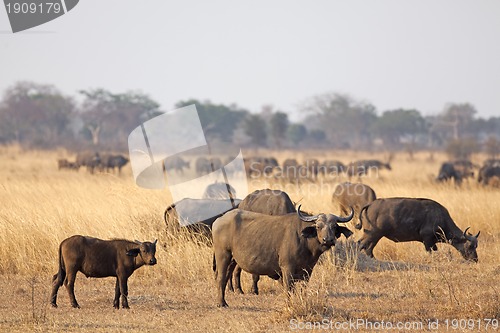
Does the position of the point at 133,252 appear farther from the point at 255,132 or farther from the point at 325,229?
the point at 255,132

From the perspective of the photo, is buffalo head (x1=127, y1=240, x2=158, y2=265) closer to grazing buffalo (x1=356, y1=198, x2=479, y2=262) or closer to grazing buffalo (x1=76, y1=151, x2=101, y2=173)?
grazing buffalo (x1=356, y1=198, x2=479, y2=262)

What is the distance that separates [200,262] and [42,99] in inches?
2753

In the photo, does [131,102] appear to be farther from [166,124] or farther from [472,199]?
[472,199]

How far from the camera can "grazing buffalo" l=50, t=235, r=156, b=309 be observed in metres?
8.34

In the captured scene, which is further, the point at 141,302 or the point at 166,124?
the point at 166,124

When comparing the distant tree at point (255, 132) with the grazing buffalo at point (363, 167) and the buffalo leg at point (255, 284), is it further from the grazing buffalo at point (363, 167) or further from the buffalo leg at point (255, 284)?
the buffalo leg at point (255, 284)

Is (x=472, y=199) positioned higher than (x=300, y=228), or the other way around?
(x=300, y=228)

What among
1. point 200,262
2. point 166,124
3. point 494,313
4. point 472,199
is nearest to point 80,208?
point 200,262

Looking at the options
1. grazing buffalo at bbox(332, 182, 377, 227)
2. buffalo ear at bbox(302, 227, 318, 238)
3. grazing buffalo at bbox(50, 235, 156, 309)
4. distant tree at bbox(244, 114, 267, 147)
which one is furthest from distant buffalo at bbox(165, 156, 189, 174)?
distant tree at bbox(244, 114, 267, 147)

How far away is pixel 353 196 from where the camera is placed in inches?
619

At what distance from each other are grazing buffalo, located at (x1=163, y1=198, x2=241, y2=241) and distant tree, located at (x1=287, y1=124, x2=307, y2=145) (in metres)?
70.9

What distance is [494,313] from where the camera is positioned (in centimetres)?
783

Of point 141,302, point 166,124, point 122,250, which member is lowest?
point 166,124

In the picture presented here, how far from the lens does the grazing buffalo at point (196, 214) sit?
454 inches
